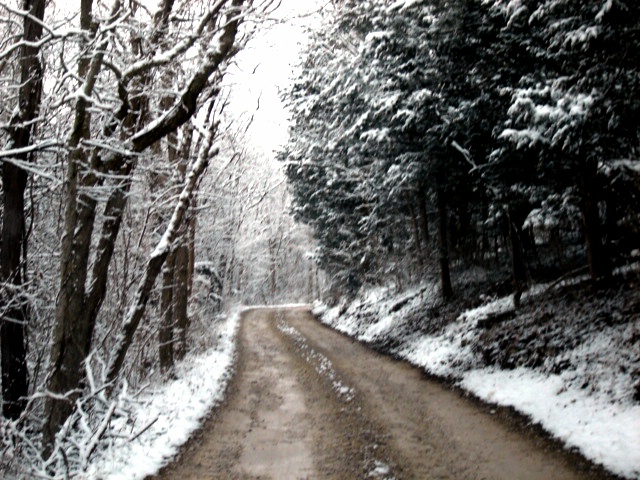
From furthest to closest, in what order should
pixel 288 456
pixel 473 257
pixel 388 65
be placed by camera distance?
pixel 473 257 → pixel 388 65 → pixel 288 456

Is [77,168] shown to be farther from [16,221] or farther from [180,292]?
[180,292]

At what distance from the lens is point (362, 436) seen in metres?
7.61

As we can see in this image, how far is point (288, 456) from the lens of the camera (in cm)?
696

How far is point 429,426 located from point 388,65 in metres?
→ 9.69

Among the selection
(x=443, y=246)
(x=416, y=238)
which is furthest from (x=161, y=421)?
(x=416, y=238)

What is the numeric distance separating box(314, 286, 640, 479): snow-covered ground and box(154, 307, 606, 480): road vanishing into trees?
1.14 feet

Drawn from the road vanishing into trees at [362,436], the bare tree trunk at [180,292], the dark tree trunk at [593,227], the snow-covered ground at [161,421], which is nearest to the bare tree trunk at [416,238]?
the road vanishing into trees at [362,436]

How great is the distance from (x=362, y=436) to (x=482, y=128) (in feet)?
26.8

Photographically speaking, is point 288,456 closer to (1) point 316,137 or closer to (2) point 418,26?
(2) point 418,26

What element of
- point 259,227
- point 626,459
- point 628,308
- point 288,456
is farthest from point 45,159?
point 259,227

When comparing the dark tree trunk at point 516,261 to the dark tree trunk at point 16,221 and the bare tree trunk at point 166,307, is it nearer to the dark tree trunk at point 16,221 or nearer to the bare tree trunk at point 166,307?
the bare tree trunk at point 166,307

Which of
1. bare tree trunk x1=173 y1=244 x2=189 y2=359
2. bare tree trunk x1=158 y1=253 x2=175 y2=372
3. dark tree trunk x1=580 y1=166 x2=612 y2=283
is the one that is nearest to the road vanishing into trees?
bare tree trunk x1=158 y1=253 x2=175 y2=372

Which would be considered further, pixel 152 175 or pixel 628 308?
pixel 152 175

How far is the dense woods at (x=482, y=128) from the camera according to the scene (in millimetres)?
8688
